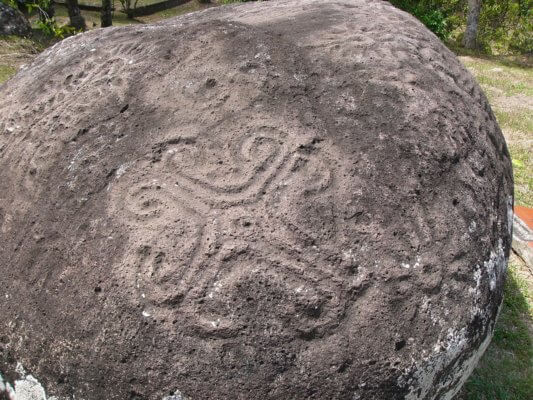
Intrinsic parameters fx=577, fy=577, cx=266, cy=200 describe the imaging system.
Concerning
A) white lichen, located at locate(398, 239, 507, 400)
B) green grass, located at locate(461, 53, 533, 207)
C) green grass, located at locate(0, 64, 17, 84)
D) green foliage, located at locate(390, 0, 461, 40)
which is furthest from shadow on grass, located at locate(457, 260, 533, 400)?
green foliage, located at locate(390, 0, 461, 40)

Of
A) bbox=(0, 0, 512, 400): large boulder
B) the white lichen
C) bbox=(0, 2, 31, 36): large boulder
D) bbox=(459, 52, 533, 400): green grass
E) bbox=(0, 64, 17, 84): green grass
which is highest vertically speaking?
bbox=(0, 0, 512, 400): large boulder

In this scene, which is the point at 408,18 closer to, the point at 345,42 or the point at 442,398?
the point at 345,42

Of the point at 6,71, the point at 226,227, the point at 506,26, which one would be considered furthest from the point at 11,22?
the point at 506,26

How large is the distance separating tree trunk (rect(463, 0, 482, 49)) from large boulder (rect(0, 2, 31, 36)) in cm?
644

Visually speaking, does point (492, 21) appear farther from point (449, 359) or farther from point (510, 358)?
point (449, 359)

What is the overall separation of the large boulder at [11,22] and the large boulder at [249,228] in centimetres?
610

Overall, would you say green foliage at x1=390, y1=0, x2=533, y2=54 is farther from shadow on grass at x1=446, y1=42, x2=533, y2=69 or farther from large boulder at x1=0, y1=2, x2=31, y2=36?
large boulder at x1=0, y1=2, x2=31, y2=36

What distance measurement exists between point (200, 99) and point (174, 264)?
0.57 m

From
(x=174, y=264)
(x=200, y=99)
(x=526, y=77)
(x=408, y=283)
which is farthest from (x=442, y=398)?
(x=526, y=77)

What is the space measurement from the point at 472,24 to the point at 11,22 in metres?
6.78

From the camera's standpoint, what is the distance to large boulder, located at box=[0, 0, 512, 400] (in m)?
1.42

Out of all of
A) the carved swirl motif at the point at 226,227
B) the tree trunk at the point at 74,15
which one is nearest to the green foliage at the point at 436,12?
the tree trunk at the point at 74,15

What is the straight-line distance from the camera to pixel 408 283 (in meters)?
1.52

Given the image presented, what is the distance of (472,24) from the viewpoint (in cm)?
916
